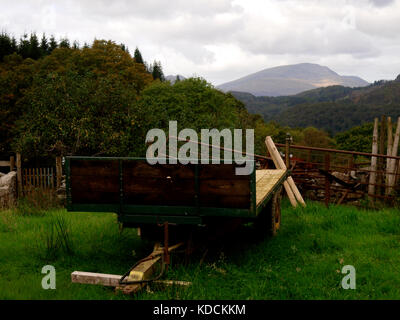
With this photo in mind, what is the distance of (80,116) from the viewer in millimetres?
20672

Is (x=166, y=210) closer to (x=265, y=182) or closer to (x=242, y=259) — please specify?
(x=242, y=259)

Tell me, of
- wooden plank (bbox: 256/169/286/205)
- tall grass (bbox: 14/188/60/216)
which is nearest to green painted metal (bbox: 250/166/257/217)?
wooden plank (bbox: 256/169/286/205)

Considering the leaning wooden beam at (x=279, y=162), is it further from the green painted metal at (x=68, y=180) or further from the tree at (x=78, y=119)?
the tree at (x=78, y=119)

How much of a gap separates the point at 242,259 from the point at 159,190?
1.70m

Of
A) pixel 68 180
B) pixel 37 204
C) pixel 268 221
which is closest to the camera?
pixel 68 180

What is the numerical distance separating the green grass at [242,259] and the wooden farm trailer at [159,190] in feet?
2.52

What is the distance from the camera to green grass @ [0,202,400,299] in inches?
167

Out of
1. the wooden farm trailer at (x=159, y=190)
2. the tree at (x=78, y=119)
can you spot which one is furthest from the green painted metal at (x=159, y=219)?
the tree at (x=78, y=119)

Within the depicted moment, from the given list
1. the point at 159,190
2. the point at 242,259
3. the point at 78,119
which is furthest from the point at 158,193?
the point at 78,119

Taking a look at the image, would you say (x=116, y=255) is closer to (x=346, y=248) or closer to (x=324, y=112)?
(x=346, y=248)

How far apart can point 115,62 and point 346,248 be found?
40401 mm

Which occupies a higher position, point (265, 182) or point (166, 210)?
point (265, 182)

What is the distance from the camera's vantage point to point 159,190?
15.0 ft
